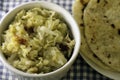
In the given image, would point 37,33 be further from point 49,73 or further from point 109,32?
point 109,32

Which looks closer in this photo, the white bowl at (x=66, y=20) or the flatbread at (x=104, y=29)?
the white bowl at (x=66, y=20)

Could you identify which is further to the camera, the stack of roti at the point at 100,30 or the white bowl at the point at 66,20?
the stack of roti at the point at 100,30

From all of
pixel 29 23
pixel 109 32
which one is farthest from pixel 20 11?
pixel 109 32

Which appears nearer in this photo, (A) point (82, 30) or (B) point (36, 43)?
(B) point (36, 43)

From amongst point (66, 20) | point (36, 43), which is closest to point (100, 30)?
point (66, 20)

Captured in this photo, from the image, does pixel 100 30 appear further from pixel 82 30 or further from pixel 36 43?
pixel 36 43

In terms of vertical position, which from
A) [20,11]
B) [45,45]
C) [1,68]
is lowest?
[1,68]
